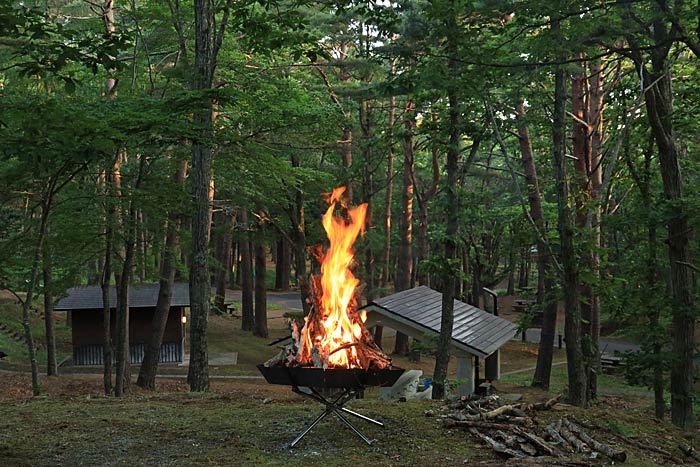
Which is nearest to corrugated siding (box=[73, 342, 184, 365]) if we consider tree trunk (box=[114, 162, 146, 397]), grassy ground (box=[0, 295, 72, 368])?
grassy ground (box=[0, 295, 72, 368])

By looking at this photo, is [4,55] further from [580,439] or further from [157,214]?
[580,439]

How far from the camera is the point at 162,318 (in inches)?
838

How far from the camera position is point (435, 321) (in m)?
19.6

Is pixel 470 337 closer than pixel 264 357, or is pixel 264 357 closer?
pixel 470 337

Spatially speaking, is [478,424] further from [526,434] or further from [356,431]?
[356,431]

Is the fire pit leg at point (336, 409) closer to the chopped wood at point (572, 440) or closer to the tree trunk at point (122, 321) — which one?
the chopped wood at point (572, 440)

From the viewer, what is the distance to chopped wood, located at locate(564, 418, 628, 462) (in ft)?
24.4

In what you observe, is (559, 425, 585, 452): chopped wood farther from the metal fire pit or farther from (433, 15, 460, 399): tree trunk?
(433, 15, 460, 399): tree trunk

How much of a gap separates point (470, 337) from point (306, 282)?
11587mm

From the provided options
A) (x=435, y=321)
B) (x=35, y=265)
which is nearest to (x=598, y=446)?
(x=35, y=265)

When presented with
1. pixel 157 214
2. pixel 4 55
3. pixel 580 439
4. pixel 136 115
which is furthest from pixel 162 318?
pixel 580 439

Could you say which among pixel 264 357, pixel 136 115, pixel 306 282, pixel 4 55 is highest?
pixel 4 55

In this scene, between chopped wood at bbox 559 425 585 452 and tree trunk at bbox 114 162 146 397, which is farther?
tree trunk at bbox 114 162 146 397

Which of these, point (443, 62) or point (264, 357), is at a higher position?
point (443, 62)
